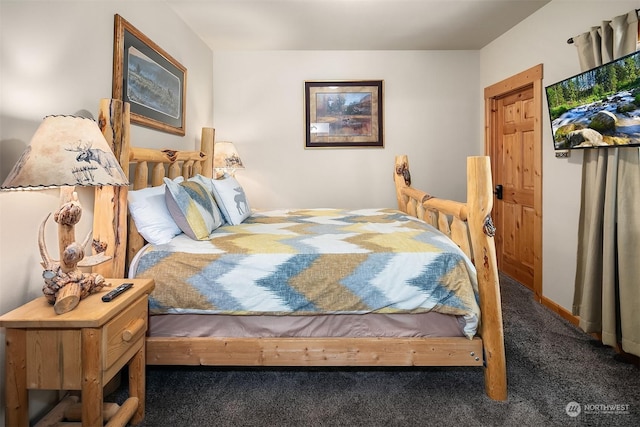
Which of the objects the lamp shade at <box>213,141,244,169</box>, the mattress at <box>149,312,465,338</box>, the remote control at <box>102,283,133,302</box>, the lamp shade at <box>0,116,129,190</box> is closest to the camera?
the lamp shade at <box>0,116,129,190</box>

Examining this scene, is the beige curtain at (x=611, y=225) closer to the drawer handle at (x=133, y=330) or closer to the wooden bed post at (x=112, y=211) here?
the drawer handle at (x=133, y=330)

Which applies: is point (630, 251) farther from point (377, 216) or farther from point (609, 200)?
point (377, 216)

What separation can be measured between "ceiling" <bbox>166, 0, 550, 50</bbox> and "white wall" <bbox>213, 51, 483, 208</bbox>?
0.15m

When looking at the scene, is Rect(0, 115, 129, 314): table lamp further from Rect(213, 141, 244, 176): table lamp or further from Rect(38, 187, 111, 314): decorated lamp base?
Rect(213, 141, 244, 176): table lamp

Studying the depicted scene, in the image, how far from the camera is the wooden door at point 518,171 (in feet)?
10.2

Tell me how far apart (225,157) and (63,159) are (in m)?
2.38

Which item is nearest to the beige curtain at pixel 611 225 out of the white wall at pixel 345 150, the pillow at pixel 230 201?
the white wall at pixel 345 150

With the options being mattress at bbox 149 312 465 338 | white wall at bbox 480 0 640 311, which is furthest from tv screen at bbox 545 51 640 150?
mattress at bbox 149 312 465 338

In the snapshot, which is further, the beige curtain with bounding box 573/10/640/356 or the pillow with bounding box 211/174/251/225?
the pillow with bounding box 211/174/251/225

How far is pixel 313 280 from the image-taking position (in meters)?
1.71

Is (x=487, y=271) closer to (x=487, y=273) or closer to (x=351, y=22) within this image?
(x=487, y=273)

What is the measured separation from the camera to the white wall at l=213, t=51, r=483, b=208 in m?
4.04

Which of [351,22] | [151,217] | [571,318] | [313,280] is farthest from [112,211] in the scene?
[571,318]

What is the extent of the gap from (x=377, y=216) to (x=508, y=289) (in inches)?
59.7
